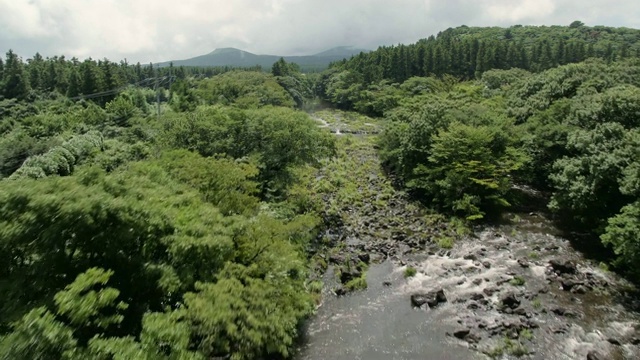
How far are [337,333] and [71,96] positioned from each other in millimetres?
77500

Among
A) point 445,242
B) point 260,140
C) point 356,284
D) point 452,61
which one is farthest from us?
point 452,61

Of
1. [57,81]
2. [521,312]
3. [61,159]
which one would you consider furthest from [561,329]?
[57,81]

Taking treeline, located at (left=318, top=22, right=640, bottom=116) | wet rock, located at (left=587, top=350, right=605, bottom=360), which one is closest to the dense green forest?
wet rock, located at (left=587, top=350, right=605, bottom=360)

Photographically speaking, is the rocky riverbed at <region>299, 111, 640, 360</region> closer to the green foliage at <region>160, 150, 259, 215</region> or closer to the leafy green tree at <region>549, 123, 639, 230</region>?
the leafy green tree at <region>549, 123, 639, 230</region>

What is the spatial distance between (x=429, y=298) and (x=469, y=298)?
2060mm

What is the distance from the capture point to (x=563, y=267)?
2130cm

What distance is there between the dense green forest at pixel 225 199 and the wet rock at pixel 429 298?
526 centimetres

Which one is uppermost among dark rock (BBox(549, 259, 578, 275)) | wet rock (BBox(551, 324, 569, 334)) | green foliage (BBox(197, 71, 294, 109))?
green foliage (BBox(197, 71, 294, 109))

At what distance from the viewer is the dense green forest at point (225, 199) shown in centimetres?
947

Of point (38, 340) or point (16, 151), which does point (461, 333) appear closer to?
point (38, 340)

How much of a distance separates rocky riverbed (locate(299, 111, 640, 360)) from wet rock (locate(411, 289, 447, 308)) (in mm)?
50

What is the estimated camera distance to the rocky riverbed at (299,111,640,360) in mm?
15992

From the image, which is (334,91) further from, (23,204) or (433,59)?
(23,204)

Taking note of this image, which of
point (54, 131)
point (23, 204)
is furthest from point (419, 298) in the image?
point (54, 131)
